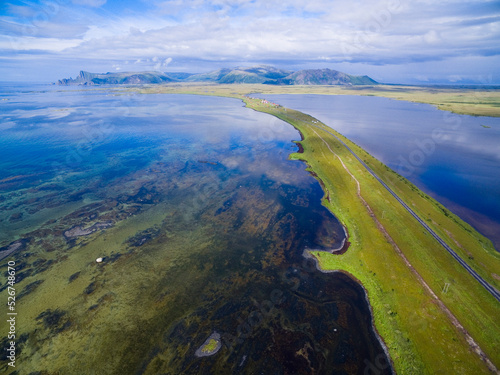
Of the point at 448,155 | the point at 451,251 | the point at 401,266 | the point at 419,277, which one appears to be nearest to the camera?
the point at 419,277

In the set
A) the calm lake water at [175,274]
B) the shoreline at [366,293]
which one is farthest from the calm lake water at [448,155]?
the calm lake water at [175,274]

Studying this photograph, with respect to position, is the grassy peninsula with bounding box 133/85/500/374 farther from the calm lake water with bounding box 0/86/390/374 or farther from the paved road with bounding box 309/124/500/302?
the calm lake water with bounding box 0/86/390/374

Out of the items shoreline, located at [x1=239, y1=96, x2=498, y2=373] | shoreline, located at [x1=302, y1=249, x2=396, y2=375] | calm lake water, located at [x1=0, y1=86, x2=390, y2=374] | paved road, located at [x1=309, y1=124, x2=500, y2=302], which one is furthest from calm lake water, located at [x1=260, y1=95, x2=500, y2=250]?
calm lake water, located at [x1=0, y1=86, x2=390, y2=374]

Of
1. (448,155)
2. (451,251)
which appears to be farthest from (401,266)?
(448,155)

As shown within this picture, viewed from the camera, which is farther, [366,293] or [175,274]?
[175,274]

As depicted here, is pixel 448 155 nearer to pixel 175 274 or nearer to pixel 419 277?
pixel 419 277

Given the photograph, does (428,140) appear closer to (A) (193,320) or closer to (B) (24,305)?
(A) (193,320)

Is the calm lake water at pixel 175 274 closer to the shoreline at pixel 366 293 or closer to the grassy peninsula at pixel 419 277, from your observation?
the shoreline at pixel 366 293
